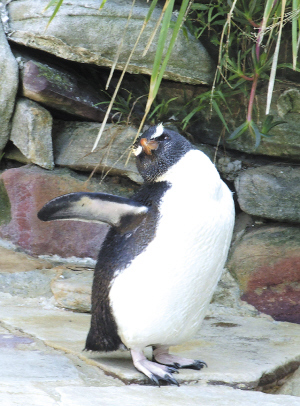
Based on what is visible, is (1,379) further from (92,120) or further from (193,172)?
(92,120)

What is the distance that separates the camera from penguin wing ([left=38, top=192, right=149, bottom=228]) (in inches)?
61.8

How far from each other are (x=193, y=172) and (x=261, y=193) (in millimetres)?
1000

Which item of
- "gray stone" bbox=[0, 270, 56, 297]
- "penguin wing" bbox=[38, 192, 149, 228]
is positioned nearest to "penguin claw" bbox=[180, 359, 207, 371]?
"penguin wing" bbox=[38, 192, 149, 228]

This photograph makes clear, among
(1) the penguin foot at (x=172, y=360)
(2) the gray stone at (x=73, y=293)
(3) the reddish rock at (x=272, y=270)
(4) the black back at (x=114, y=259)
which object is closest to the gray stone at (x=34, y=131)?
(2) the gray stone at (x=73, y=293)

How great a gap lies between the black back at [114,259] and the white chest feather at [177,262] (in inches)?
0.9

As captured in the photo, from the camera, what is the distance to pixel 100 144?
270 cm

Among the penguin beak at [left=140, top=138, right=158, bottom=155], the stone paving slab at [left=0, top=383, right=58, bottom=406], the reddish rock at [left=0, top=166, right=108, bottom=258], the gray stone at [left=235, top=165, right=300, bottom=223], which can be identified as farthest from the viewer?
the reddish rock at [left=0, top=166, right=108, bottom=258]

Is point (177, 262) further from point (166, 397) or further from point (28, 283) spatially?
point (28, 283)

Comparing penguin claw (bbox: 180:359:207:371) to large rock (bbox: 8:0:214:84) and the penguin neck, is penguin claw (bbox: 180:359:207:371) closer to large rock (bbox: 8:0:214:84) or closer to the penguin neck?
the penguin neck

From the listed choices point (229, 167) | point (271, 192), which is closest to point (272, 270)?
point (271, 192)

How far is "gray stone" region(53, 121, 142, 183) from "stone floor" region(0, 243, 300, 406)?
2.30 ft

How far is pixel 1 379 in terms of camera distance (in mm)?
1387

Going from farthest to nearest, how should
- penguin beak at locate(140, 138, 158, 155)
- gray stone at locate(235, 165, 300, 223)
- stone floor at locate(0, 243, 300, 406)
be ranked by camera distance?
gray stone at locate(235, 165, 300, 223) → penguin beak at locate(140, 138, 158, 155) → stone floor at locate(0, 243, 300, 406)

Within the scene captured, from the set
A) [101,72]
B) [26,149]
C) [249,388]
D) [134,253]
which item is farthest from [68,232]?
[249,388]
